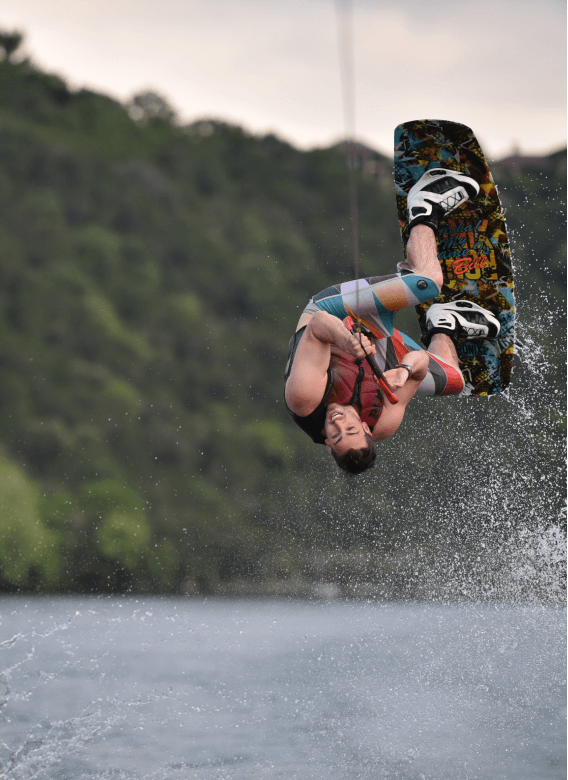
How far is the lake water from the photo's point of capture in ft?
29.9

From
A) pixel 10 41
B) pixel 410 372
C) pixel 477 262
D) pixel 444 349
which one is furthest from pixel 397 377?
pixel 10 41

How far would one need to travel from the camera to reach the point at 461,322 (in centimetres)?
616

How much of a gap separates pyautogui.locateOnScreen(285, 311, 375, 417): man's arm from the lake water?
4747mm

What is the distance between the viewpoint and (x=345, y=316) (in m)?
5.40

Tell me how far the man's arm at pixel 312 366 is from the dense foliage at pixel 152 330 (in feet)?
85.5

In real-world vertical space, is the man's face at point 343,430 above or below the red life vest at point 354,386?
below

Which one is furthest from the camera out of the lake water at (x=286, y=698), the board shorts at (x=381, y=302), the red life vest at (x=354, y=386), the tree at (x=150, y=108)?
the tree at (x=150, y=108)

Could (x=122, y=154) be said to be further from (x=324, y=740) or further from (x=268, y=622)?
(x=324, y=740)

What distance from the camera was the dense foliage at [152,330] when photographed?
31.7 metres

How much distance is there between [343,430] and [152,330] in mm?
33951

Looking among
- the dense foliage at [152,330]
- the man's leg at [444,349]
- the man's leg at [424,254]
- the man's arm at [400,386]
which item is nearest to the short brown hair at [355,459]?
the man's arm at [400,386]

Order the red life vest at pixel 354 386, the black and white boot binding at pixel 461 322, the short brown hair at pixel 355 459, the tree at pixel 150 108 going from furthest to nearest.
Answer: the tree at pixel 150 108, the black and white boot binding at pixel 461 322, the red life vest at pixel 354 386, the short brown hair at pixel 355 459

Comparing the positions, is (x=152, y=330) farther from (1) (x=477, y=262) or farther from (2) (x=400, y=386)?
(2) (x=400, y=386)

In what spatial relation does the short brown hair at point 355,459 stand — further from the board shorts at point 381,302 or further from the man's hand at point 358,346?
the board shorts at point 381,302
